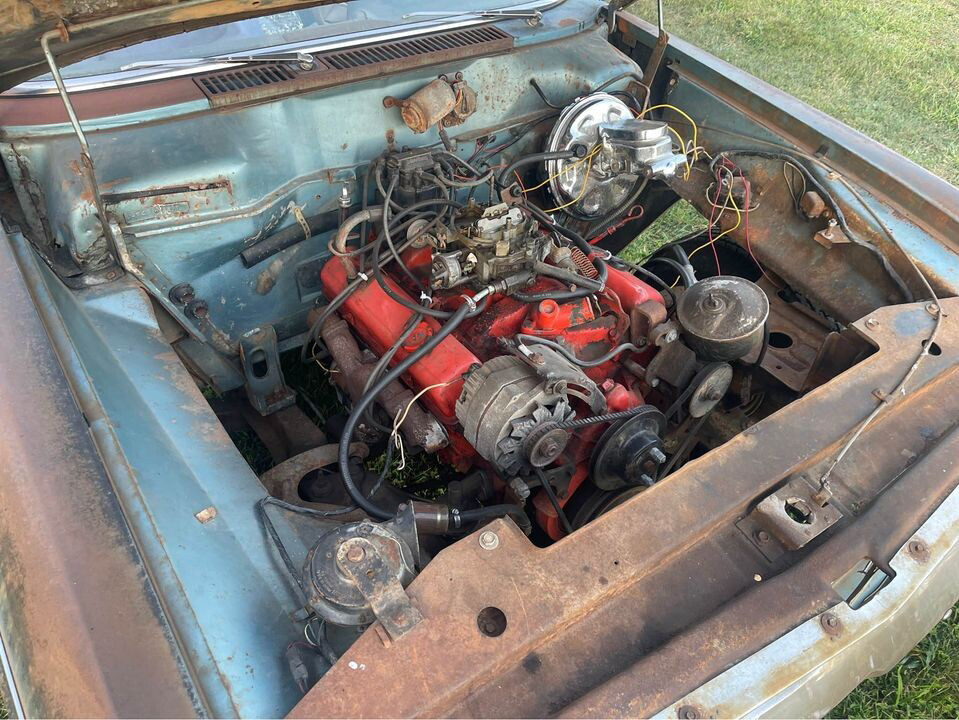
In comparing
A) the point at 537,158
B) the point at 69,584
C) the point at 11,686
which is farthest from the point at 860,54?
the point at 11,686

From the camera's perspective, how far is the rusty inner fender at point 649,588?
1034 mm

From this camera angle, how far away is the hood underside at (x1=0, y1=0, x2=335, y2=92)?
1259mm

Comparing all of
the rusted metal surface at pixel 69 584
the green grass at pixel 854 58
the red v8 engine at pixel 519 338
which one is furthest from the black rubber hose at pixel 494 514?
the green grass at pixel 854 58

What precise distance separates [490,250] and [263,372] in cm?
92

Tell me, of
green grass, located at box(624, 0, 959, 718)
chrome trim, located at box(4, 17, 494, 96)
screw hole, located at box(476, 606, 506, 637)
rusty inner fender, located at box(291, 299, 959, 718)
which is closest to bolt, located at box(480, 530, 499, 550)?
rusty inner fender, located at box(291, 299, 959, 718)

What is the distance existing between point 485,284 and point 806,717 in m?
1.18

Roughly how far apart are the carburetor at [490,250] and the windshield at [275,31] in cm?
82

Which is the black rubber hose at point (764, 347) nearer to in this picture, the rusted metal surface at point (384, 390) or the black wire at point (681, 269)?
the black wire at point (681, 269)

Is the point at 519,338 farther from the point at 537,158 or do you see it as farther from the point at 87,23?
the point at 87,23

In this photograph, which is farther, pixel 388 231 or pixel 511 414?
pixel 388 231

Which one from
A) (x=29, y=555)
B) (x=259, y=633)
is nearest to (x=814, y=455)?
(x=259, y=633)

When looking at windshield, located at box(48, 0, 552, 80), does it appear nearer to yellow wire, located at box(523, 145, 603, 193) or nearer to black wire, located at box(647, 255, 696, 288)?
yellow wire, located at box(523, 145, 603, 193)

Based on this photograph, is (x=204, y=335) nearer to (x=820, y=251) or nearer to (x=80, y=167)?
(x=80, y=167)

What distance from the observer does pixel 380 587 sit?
1088 mm
